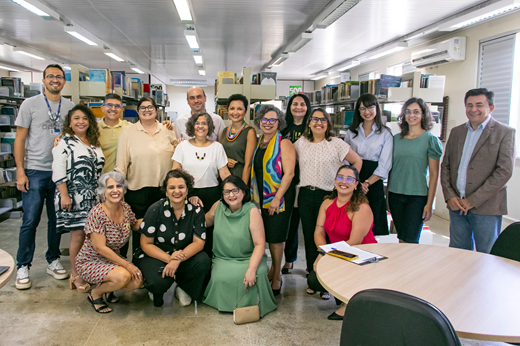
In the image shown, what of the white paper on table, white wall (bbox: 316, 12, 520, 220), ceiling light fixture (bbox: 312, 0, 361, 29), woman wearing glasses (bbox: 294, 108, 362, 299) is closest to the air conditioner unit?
white wall (bbox: 316, 12, 520, 220)

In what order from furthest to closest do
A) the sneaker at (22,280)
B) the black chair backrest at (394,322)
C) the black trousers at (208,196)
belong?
the sneaker at (22,280) < the black trousers at (208,196) < the black chair backrest at (394,322)

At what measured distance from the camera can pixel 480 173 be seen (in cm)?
281

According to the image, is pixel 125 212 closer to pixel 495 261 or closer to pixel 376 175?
pixel 376 175

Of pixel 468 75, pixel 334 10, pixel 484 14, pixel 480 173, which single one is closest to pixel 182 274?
pixel 480 173

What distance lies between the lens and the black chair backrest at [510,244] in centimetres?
216

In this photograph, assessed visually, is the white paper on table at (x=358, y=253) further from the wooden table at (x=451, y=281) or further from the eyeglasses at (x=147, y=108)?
the eyeglasses at (x=147, y=108)

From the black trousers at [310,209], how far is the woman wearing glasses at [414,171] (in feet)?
2.20

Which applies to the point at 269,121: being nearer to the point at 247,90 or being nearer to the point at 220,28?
the point at 247,90

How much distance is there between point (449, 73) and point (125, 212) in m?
6.14

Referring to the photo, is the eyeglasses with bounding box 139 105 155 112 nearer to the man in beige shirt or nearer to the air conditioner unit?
the man in beige shirt

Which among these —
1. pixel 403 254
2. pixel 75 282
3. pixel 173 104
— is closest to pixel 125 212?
pixel 75 282

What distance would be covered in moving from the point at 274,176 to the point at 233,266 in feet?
2.67

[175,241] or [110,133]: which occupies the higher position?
[110,133]

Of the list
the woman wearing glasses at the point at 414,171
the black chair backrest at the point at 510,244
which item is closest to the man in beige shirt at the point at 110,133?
the woman wearing glasses at the point at 414,171
